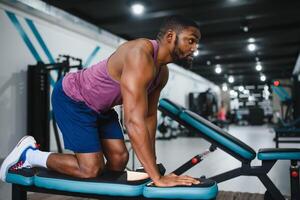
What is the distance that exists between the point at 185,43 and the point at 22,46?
3961mm

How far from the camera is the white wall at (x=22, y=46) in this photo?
4379 mm

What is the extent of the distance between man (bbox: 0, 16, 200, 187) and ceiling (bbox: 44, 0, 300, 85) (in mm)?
3890

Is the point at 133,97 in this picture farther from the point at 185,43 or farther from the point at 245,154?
the point at 245,154

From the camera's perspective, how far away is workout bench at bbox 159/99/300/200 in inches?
72.6

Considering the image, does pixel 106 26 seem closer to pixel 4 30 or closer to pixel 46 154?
pixel 4 30

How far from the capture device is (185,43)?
1.43 m

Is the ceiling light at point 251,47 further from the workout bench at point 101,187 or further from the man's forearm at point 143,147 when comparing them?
the man's forearm at point 143,147

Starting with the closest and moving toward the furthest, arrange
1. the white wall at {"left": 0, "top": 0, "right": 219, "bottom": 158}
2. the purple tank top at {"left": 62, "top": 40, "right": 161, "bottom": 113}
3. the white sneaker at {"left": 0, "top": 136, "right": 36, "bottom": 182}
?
the purple tank top at {"left": 62, "top": 40, "right": 161, "bottom": 113}, the white sneaker at {"left": 0, "top": 136, "right": 36, "bottom": 182}, the white wall at {"left": 0, "top": 0, "right": 219, "bottom": 158}

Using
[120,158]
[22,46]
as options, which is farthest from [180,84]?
[120,158]

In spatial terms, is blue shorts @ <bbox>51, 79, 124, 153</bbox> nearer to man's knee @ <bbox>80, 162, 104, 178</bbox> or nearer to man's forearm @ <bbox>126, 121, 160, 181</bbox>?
man's knee @ <bbox>80, 162, 104, 178</bbox>

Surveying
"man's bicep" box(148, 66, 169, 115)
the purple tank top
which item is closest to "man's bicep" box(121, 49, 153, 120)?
the purple tank top

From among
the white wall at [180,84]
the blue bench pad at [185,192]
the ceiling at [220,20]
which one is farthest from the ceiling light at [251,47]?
the blue bench pad at [185,192]

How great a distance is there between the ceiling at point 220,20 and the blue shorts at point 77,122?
3882mm

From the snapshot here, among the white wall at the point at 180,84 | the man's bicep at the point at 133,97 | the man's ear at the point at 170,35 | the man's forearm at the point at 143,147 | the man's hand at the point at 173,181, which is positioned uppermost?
the white wall at the point at 180,84
